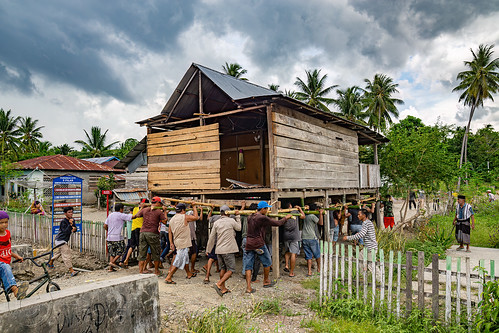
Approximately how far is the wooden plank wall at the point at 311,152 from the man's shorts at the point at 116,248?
15.4ft

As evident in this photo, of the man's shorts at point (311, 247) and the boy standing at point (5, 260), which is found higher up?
the boy standing at point (5, 260)

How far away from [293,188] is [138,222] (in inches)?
176

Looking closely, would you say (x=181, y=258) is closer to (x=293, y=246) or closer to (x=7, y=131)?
(x=293, y=246)

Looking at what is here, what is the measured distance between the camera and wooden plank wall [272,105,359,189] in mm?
9086

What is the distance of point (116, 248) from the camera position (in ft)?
30.0

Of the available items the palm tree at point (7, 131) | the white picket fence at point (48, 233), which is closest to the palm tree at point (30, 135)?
the palm tree at point (7, 131)

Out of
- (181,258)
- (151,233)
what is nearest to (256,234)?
(181,258)

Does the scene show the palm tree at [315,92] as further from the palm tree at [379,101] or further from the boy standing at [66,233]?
the boy standing at [66,233]

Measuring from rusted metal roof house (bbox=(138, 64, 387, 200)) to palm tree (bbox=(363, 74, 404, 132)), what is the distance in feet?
71.8

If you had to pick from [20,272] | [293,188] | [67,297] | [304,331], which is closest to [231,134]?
[293,188]

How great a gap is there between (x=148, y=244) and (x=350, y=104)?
3114 centimetres

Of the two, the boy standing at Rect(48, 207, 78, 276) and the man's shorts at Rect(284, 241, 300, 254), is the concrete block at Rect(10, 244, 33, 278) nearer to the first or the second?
the boy standing at Rect(48, 207, 78, 276)

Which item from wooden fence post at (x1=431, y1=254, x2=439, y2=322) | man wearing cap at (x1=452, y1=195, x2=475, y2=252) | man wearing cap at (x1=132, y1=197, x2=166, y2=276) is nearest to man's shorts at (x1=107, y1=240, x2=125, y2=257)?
man wearing cap at (x1=132, y1=197, x2=166, y2=276)

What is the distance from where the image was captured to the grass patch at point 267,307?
6.05 metres
